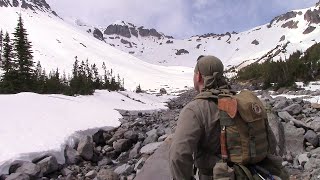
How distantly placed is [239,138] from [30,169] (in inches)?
349

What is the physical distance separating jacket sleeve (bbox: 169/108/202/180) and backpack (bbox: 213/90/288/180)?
0.24 m

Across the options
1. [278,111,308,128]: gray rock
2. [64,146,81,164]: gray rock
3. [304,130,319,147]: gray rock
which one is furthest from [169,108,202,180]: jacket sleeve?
[64,146,81,164]: gray rock

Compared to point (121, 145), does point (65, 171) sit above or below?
below

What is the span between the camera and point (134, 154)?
13.9m

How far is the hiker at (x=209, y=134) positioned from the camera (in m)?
3.48

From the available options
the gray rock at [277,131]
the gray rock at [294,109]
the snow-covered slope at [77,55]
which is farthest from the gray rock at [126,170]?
the snow-covered slope at [77,55]

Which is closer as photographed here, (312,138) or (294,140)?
(294,140)

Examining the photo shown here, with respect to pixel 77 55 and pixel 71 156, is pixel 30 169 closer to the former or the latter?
pixel 71 156

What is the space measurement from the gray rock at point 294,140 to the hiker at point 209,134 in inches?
305

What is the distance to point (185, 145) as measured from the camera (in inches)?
137

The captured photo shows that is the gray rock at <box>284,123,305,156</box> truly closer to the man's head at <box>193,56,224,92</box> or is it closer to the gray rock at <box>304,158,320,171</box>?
the gray rock at <box>304,158,320,171</box>

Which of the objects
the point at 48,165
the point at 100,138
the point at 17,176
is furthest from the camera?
the point at 100,138

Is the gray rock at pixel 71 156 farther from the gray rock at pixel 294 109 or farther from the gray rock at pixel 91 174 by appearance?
the gray rock at pixel 294 109

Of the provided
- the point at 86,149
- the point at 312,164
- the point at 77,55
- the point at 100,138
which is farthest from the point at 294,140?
the point at 77,55
